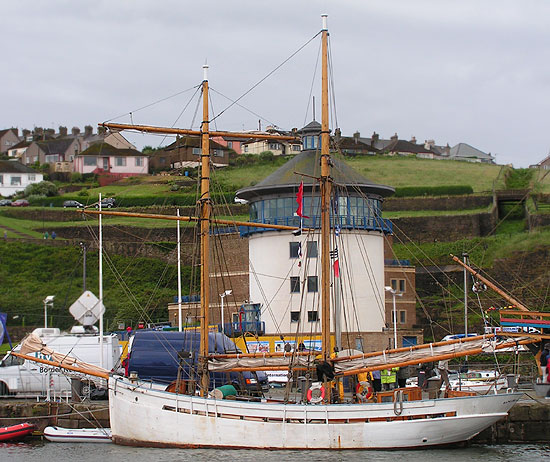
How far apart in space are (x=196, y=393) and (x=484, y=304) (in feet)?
113

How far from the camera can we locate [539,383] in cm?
3594

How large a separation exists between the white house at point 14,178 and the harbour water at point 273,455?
9247cm

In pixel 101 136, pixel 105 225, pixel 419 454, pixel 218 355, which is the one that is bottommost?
pixel 419 454

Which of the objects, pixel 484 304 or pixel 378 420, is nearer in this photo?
pixel 378 420

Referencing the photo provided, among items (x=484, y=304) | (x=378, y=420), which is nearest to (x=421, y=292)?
(x=484, y=304)

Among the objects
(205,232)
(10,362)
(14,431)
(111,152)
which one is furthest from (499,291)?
(111,152)

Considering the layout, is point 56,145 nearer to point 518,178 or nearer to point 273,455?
point 518,178

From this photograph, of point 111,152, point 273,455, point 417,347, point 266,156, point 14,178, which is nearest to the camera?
point 273,455

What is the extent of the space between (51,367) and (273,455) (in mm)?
12361

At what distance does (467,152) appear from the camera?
162 m

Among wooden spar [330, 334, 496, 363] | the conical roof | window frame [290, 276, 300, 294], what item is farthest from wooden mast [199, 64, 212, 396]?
window frame [290, 276, 300, 294]

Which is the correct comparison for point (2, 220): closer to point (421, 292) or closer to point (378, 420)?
point (421, 292)

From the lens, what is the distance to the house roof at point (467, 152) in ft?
522

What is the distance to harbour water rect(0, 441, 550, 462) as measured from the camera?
30.2m
